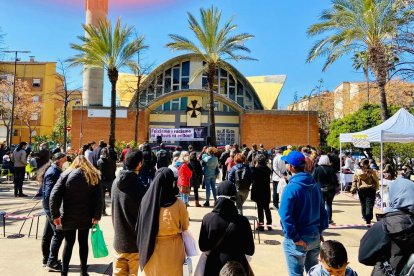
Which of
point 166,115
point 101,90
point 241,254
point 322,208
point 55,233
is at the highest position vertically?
point 101,90

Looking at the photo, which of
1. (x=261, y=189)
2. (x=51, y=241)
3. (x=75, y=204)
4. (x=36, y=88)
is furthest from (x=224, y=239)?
(x=36, y=88)

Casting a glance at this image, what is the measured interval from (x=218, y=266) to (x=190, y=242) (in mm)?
355

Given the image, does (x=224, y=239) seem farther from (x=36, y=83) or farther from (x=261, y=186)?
(x=36, y=83)

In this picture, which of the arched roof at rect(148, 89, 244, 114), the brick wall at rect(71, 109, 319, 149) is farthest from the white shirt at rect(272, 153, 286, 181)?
the arched roof at rect(148, 89, 244, 114)

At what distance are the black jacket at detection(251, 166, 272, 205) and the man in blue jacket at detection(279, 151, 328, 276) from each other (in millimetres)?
3726

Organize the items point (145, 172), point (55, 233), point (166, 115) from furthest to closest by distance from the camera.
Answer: point (166, 115)
point (145, 172)
point (55, 233)

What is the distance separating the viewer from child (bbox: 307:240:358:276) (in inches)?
101

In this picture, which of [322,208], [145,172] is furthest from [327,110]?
[322,208]

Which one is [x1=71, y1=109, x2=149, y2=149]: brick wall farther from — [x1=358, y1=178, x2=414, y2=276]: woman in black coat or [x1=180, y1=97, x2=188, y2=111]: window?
[x1=358, y1=178, x2=414, y2=276]: woman in black coat

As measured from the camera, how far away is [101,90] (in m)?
32.8

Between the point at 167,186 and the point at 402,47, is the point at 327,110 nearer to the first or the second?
the point at 402,47

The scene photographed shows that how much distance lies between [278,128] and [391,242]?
102 feet

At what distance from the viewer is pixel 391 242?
8.47 feet

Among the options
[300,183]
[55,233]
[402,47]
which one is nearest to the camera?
[300,183]
